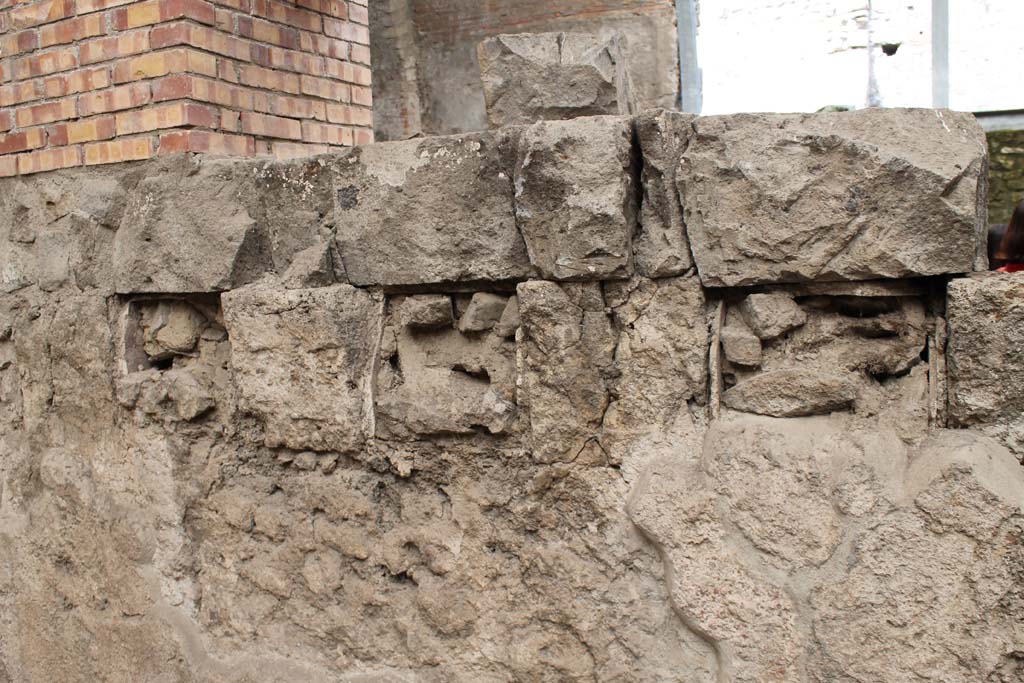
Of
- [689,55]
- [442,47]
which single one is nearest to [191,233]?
[689,55]

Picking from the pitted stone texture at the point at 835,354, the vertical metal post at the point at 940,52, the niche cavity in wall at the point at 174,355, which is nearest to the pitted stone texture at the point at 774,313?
the pitted stone texture at the point at 835,354

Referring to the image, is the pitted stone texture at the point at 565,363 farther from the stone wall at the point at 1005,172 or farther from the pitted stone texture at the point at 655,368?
the stone wall at the point at 1005,172

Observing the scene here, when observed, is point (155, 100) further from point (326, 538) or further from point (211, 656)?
point (211, 656)

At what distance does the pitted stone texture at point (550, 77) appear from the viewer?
7.29 ft

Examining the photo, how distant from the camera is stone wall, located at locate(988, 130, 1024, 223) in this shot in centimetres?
531

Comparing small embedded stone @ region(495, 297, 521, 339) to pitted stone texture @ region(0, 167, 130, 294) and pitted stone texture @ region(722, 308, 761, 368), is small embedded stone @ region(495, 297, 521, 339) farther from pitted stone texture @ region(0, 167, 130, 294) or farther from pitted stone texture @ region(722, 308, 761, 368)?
pitted stone texture @ region(0, 167, 130, 294)

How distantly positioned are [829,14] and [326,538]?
5746mm

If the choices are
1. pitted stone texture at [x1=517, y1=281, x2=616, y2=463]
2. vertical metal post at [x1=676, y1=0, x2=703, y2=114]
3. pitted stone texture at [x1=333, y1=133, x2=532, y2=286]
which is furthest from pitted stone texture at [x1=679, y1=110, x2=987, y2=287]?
vertical metal post at [x1=676, y1=0, x2=703, y2=114]

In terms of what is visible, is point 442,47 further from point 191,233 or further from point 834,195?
point 834,195

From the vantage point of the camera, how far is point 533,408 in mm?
2162

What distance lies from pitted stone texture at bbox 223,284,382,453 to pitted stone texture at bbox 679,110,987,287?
85cm

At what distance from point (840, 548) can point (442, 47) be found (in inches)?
294

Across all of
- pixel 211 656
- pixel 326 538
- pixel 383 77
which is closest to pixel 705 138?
pixel 326 538

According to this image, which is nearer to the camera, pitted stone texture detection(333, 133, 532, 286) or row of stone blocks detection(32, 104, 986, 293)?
row of stone blocks detection(32, 104, 986, 293)
